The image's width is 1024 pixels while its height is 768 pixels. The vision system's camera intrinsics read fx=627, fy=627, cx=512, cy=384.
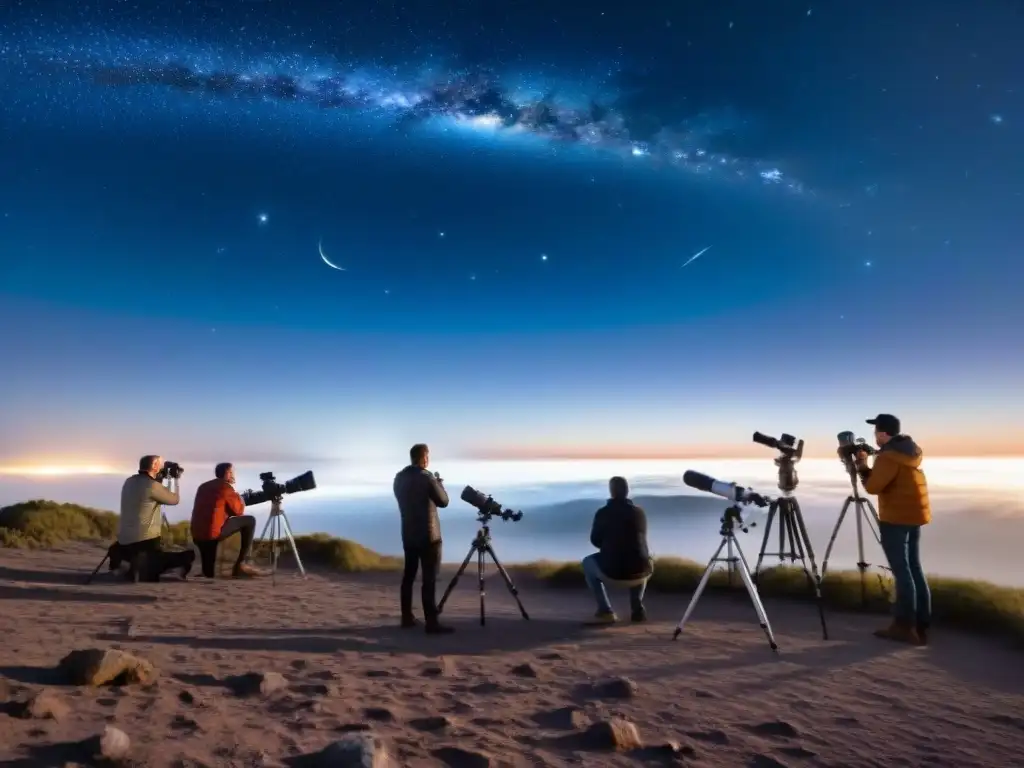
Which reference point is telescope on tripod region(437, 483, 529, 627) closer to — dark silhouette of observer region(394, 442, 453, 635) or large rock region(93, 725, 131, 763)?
dark silhouette of observer region(394, 442, 453, 635)

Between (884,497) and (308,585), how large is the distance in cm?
1034

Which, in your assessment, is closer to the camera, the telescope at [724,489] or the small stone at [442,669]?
the small stone at [442,669]

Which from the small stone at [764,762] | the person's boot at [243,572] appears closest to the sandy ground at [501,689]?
the small stone at [764,762]

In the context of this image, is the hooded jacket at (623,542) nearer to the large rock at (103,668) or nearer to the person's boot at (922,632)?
the person's boot at (922,632)

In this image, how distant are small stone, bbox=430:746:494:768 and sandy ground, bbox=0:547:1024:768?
3 centimetres

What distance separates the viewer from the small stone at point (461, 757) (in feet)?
13.9

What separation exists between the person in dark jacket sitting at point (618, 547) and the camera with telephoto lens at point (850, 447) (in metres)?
3.09

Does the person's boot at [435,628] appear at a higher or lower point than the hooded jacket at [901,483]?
lower

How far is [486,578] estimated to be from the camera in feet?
46.5

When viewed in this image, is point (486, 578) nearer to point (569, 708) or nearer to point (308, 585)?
point (308, 585)

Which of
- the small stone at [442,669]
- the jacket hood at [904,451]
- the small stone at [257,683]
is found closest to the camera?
the small stone at [257,683]

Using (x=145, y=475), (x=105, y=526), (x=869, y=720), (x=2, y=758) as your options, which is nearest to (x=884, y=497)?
(x=869, y=720)

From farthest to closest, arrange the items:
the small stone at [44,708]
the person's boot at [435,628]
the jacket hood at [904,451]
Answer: the person's boot at [435,628]
the jacket hood at [904,451]
the small stone at [44,708]

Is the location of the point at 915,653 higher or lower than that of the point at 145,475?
lower
